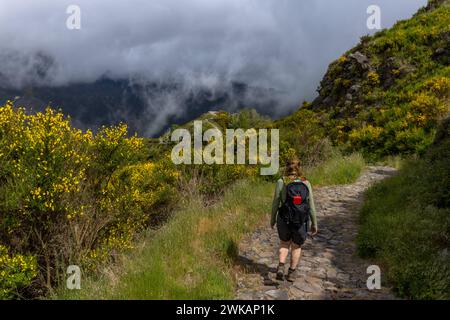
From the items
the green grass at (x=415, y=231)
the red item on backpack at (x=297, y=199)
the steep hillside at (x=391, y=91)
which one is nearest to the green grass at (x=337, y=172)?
the steep hillside at (x=391, y=91)

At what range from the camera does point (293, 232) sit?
6066 millimetres

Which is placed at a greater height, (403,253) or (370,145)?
(370,145)

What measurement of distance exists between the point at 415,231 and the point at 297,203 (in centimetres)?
251

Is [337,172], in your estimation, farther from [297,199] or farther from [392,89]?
A: [392,89]

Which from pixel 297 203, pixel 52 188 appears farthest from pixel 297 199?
pixel 52 188

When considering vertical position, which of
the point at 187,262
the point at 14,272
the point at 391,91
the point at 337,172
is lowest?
the point at 14,272

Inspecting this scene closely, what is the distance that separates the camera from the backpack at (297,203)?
232 inches

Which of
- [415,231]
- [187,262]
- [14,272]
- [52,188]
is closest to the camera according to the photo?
[187,262]

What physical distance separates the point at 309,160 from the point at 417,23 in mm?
16502

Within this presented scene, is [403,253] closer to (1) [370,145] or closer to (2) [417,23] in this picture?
(1) [370,145]

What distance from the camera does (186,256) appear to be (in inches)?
264

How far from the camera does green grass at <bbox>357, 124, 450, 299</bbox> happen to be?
5309 mm

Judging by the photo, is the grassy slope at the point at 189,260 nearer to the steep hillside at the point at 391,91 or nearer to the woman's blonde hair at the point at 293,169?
the woman's blonde hair at the point at 293,169
